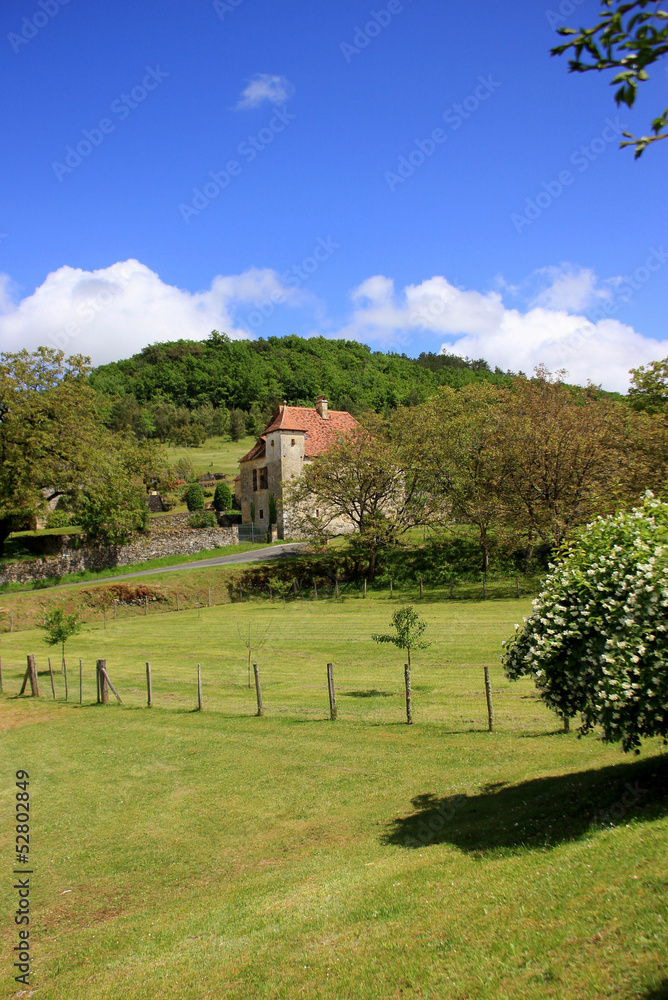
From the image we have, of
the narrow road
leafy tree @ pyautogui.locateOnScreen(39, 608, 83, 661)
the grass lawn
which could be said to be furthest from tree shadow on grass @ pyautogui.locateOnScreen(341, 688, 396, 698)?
A: the grass lawn

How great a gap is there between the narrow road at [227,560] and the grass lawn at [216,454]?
3037 cm

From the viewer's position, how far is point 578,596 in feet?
24.0

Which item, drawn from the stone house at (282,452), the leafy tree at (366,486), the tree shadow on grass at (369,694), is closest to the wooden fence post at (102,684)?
the tree shadow on grass at (369,694)

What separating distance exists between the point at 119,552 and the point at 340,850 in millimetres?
39346

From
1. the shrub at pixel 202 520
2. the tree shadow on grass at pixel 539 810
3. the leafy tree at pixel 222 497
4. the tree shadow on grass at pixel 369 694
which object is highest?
the leafy tree at pixel 222 497

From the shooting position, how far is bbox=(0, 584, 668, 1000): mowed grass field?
17.2 feet

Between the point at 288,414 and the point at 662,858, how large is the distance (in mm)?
49751

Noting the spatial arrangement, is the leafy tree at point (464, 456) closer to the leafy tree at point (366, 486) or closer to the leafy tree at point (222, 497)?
the leafy tree at point (366, 486)

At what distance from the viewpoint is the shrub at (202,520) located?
175ft

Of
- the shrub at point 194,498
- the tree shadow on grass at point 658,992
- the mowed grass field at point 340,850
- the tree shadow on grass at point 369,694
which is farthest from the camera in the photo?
the shrub at point 194,498

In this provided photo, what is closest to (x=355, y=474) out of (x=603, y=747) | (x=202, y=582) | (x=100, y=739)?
(x=202, y=582)

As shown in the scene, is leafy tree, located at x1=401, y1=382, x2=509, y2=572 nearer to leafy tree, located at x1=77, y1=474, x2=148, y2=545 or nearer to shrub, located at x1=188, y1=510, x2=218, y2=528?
shrub, located at x1=188, y1=510, x2=218, y2=528

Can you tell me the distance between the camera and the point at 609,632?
6.88 m

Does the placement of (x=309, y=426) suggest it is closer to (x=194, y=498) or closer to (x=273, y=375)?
(x=194, y=498)
